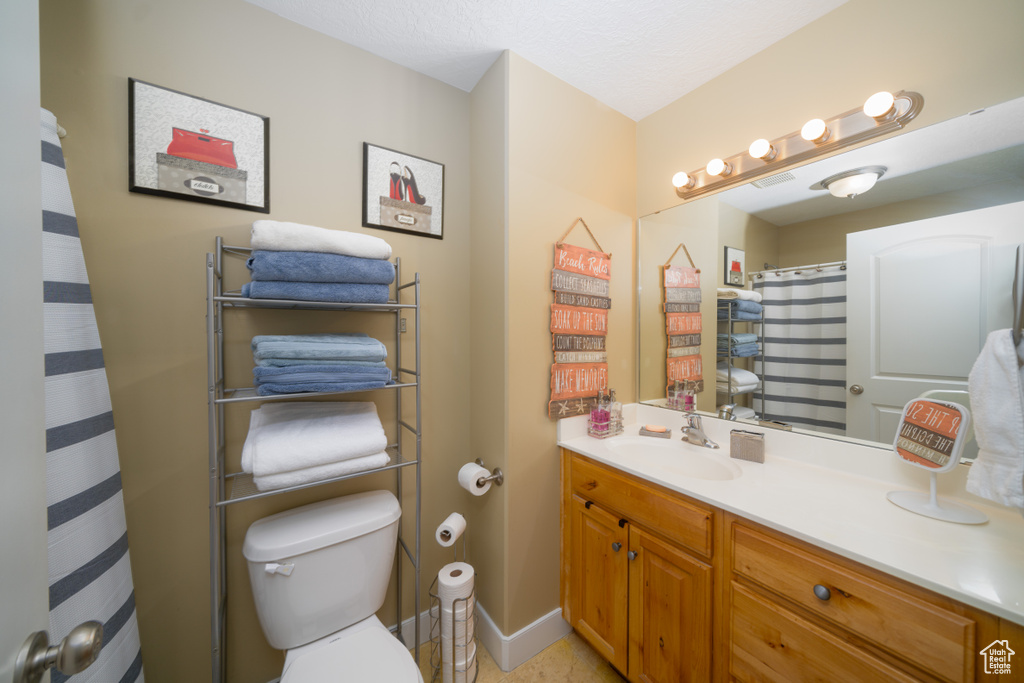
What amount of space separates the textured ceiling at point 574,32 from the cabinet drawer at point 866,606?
1.66 meters

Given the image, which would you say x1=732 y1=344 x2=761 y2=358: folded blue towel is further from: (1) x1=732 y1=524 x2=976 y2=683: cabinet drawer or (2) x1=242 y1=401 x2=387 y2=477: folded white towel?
(2) x1=242 y1=401 x2=387 y2=477: folded white towel

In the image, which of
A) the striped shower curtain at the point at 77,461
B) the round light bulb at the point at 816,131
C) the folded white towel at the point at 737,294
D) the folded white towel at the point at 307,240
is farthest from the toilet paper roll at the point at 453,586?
the round light bulb at the point at 816,131

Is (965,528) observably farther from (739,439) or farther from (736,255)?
(736,255)

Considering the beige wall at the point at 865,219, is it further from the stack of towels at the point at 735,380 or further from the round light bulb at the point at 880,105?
the stack of towels at the point at 735,380

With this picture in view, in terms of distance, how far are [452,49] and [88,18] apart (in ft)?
3.46

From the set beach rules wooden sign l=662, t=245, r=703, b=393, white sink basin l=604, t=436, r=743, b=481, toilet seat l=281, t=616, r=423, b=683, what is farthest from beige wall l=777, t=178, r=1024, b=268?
toilet seat l=281, t=616, r=423, b=683

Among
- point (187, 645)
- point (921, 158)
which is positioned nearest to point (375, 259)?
point (187, 645)

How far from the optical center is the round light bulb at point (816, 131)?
1.16m

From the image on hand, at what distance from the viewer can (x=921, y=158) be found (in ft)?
3.42

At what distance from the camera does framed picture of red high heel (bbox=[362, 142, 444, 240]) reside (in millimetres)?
1377

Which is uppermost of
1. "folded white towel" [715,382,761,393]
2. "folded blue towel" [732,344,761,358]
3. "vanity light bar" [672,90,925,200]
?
"vanity light bar" [672,90,925,200]

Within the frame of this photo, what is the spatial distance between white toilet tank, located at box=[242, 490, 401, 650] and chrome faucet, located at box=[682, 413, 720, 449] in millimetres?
1166

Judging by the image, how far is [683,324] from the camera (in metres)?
1.70
